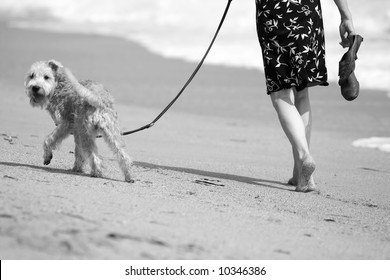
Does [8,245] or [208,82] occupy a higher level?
[208,82]

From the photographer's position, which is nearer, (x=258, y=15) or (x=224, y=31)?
(x=258, y=15)

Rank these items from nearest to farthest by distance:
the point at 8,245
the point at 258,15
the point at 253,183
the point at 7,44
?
the point at 8,245 → the point at 258,15 → the point at 253,183 → the point at 7,44

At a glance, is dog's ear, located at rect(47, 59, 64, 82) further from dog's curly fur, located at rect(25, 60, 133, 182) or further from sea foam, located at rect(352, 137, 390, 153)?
sea foam, located at rect(352, 137, 390, 153)

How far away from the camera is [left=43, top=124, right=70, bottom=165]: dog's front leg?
5.62 meters

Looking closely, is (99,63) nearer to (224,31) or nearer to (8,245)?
(224,31)

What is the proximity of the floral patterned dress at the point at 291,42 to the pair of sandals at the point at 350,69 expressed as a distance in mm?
175

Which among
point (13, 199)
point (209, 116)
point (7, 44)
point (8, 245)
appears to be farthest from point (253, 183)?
point (7, 44)

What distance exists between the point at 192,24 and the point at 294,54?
1526cm

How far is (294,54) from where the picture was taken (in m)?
5.64

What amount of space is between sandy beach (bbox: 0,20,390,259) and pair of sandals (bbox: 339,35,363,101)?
0.96 m

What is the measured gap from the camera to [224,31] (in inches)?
760

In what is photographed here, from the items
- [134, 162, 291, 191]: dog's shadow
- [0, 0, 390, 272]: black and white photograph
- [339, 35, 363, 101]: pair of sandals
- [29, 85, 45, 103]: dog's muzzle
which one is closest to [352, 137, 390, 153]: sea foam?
[0, 0, 390, 272]: black and white photograph

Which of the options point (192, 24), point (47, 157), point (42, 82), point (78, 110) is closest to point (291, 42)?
point (78, 110)

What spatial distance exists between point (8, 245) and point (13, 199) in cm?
67
